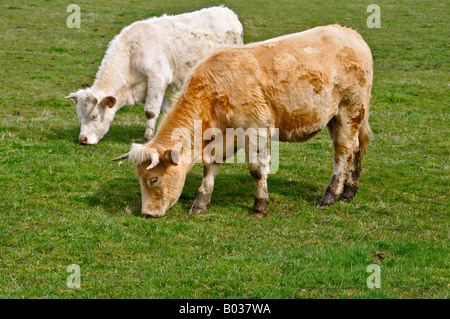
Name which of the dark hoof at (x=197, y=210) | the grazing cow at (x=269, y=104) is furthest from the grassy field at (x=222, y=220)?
the grazing cow at (x=269, y=104)

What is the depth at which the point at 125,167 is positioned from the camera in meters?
11.3

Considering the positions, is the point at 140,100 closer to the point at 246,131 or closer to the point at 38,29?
the point at 246,131

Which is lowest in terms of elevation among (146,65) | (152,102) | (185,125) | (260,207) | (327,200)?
(327,200)

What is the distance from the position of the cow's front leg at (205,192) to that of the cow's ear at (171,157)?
95 cm

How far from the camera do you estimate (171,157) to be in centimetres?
847

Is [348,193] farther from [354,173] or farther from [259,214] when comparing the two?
[259,214]

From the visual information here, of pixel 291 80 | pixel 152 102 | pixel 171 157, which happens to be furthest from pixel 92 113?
pixel 291 80

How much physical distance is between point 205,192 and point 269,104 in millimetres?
1800

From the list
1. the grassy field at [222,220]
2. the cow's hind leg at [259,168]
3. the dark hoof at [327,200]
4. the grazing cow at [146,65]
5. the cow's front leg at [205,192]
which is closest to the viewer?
the grassy field at [222,220]

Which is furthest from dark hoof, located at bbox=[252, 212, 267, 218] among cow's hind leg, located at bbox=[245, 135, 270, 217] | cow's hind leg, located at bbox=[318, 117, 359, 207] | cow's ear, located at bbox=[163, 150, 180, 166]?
cow's ear, located at bbox=[163, 150, 180, 166]

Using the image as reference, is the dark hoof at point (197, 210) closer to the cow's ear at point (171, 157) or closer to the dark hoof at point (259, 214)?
the dark hoof at point (259, 214)

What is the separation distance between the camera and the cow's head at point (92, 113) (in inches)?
497

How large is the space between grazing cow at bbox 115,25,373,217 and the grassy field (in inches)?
20.6

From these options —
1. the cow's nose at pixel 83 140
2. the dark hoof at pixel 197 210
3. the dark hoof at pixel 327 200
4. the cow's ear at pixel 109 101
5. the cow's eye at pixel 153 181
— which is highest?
the cow's ear at pixel 109 101
